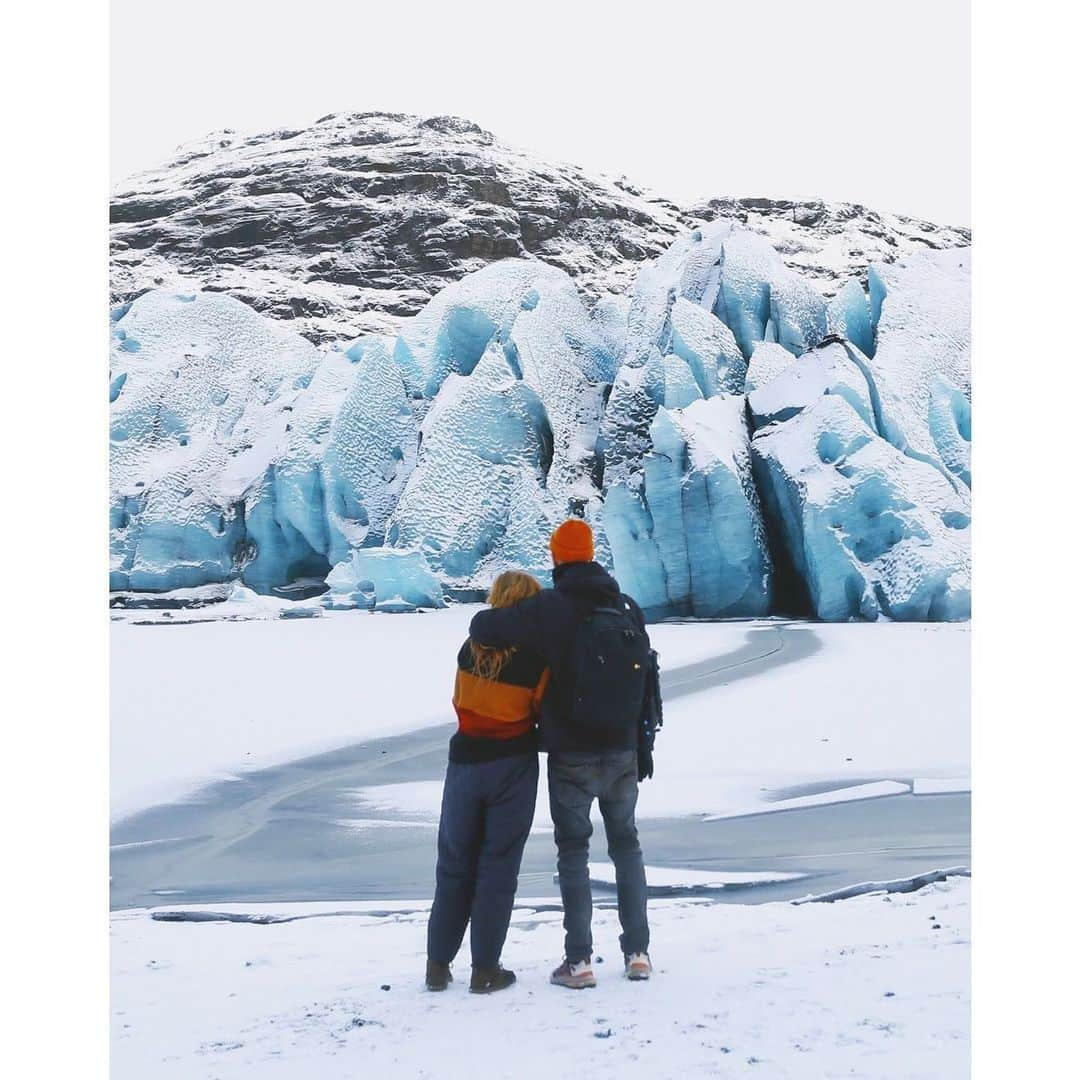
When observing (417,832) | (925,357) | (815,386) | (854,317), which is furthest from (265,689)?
(854,317)

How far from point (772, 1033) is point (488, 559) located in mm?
14306

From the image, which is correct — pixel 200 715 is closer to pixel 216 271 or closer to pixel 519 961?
pixel 519 961

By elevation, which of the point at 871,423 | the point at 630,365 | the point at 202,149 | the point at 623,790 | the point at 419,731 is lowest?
the point at 419,731

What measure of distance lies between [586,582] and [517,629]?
0.19 m

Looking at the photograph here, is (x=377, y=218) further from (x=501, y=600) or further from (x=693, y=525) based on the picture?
(x=501, y=600)

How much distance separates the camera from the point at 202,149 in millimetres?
63281

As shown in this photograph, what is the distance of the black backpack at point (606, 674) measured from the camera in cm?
217

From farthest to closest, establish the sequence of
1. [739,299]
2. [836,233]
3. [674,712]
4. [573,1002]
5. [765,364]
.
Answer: [836,233] → [739,299] → [765,364] → [674,712] → [573,1002]

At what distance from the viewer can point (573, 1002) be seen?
2043 millimetres

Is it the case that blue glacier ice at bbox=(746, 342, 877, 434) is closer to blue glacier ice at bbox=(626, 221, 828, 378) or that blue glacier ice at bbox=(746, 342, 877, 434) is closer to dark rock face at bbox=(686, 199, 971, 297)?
blue glacier ice at bbox=(626, 221, 828, 378)

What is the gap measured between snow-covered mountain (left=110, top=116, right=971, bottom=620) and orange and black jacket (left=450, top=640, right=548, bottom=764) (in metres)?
10.8

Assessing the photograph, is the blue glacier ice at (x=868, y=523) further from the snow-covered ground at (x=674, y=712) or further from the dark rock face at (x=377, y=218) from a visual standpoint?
the dark rock face at (x=377, y=218)

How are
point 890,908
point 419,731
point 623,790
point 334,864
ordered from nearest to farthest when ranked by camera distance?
1. point 623,790
2. point 890,908
3. point 334,864
4. point 419,731

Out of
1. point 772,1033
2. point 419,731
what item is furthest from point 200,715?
point 772,1033
